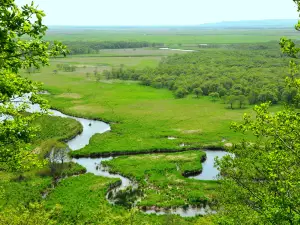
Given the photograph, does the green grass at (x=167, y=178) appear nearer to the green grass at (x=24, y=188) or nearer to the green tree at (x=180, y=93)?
the green grass at (x=24, y=188)

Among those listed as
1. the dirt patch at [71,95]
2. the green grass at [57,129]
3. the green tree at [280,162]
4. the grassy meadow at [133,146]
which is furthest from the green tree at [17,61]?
the dirt patch at [71,95]

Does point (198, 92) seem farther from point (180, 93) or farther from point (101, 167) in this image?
point (101, 167)

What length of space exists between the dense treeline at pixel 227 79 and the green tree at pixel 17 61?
70.4 metres

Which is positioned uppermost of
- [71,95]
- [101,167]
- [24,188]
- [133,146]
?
[71,95]

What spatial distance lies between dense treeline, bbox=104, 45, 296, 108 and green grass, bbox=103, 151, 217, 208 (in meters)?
35.7

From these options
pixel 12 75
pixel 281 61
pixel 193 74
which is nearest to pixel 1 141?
pixel 12 75

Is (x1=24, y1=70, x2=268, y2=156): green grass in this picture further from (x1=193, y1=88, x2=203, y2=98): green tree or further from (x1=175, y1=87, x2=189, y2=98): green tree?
(x1=193, y1=88, x2=203, y2=98): green tree

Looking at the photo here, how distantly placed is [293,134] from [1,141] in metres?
11.8

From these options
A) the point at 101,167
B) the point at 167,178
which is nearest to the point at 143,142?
the point at 101,167

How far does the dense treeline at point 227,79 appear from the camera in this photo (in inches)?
3622

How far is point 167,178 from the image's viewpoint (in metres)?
46.1

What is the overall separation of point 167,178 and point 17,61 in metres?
37.3

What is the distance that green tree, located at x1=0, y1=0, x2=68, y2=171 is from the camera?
33.6 ft

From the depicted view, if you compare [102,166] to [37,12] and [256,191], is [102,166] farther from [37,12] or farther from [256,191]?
[37,12]
